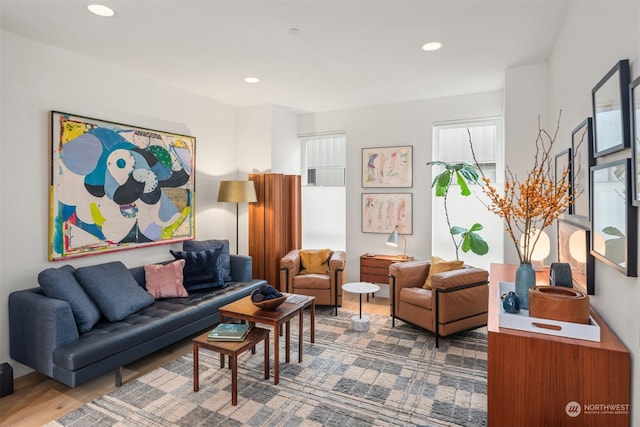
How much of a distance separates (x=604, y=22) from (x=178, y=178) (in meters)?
4.03

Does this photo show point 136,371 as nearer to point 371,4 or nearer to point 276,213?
point 276,213

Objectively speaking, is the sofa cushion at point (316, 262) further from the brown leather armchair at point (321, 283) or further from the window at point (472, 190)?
the window at point (472, 190)

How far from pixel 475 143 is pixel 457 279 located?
6.87 feet

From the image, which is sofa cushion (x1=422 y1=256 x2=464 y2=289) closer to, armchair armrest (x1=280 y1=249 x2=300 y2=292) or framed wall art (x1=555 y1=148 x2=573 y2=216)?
framed wall art (x1=555 y1=148 x2=573 y2=216)

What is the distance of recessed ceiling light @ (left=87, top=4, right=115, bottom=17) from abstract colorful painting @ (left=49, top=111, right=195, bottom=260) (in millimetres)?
1039

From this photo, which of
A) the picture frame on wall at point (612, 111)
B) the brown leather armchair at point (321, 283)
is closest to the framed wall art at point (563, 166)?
the picture frame on wall at point (612, 111)

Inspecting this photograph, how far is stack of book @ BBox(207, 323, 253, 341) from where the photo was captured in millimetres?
2586

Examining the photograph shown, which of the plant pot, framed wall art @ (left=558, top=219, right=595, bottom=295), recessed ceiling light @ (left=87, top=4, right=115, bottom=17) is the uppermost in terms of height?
recessed ceiling light @ (left=87, top=4, right=115, bottom=17)

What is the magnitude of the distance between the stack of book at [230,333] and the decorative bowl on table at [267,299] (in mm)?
207

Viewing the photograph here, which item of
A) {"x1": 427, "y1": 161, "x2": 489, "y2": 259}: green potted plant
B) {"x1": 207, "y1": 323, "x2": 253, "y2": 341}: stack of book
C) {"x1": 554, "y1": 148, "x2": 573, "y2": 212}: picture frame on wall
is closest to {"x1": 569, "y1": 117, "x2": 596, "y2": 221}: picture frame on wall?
{"x1": 554, "y1": 148, "x2": 573, "y2": 212}: picture frame on wall

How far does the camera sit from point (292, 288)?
4.45m

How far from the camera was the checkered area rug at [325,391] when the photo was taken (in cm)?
232

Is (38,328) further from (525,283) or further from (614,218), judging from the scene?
(614,218)

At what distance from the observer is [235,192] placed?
4531mm
